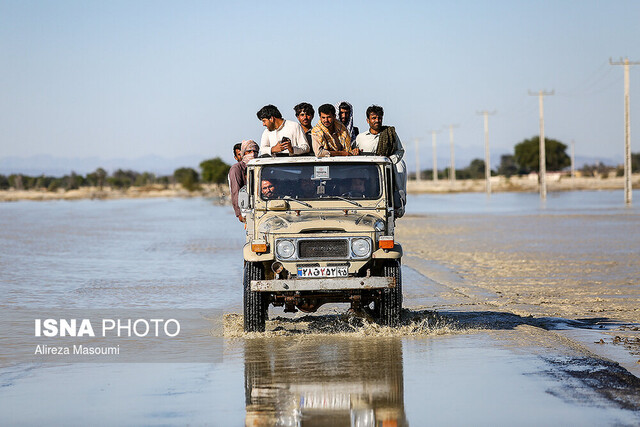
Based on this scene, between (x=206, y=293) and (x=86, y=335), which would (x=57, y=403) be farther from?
(x=206, y=293)

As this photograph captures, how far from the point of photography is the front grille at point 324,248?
10.8m

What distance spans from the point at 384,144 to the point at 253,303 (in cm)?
249

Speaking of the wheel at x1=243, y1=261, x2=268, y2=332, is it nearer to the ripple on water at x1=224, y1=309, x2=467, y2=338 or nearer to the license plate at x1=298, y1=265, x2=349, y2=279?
the ripple on water at x1=224, y1=309, x2=467, y2=338

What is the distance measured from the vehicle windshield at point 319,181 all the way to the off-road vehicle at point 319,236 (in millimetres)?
11

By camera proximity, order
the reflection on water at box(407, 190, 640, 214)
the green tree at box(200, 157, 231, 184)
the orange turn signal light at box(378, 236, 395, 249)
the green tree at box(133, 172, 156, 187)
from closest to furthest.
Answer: the orange turn signal light at box(378, 236, 395, 249) < the reflection on water at box(407, 190, 640, 214) < the green tree at box(200, 157, 231, 184) < the green tree at box(133, 172, 156, 187)

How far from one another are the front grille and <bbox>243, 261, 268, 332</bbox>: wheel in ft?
1.69

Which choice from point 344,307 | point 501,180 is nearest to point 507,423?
point 344,307

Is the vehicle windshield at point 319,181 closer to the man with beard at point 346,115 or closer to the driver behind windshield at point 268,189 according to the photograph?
the driver behind windshield at point 268,189

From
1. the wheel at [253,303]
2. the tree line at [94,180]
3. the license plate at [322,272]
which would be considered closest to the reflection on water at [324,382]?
the wheel at [253,303]

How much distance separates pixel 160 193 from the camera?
14488cm

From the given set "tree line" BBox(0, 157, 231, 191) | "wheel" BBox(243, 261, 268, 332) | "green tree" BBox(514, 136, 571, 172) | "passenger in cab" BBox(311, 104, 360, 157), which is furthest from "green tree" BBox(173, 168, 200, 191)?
"wheel" BBox(243, 261, 268, 332)

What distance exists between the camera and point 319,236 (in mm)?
10750

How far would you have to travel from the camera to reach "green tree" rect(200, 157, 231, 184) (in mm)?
132375

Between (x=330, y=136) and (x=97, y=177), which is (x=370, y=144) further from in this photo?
(x=97, y=177)
